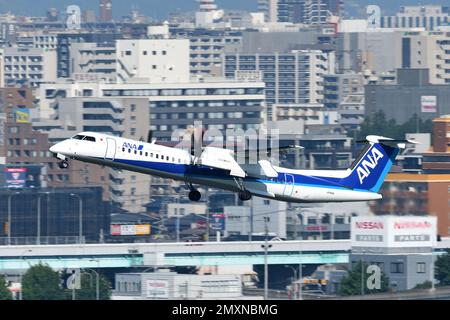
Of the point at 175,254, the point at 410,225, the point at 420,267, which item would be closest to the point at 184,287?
the point at 410,225

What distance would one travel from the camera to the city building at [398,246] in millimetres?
60750

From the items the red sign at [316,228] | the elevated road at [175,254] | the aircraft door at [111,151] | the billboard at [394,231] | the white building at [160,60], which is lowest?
the elevated road at [175,254]

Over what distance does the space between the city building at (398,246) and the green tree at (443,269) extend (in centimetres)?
44

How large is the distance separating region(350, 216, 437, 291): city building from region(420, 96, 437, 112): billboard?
104m

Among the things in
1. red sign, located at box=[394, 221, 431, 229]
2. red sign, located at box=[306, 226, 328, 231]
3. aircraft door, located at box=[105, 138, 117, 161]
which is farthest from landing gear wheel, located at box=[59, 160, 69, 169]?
red sign, located at box=[306, 226, 328, 231]

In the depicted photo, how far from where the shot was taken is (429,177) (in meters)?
76.3

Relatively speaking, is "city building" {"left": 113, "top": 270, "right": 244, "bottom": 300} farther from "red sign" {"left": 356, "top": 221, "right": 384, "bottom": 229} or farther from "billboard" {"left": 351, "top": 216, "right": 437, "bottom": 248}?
"red sign" {"left": 356, "top": 221, "right": 384, "bottom": 229}

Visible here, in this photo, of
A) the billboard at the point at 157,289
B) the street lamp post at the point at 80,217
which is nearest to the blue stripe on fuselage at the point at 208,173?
the billboard at the point at 157,289

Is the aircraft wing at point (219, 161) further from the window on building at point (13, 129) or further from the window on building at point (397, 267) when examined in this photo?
the window on building at point (13, 129)
